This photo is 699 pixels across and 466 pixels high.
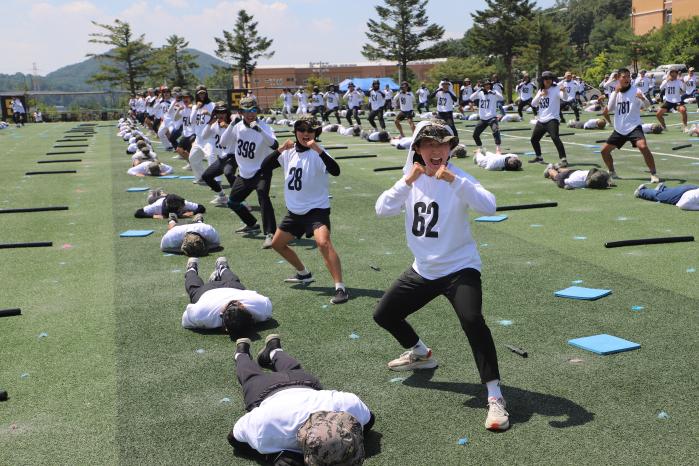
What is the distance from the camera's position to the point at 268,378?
16.4 ft

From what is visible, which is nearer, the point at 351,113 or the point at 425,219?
the point at 425,219

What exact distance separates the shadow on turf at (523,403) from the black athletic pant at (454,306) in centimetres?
34

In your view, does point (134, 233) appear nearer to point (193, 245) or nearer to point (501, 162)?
point (193, 245)

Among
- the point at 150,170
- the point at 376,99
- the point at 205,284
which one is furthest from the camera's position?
the point at 376,99

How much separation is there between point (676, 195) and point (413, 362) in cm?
827

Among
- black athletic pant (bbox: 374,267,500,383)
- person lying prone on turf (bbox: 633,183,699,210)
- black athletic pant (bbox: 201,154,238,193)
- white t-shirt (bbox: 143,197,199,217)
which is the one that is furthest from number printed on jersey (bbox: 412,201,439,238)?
white t-shirt (bbox: 143,197,199,217)

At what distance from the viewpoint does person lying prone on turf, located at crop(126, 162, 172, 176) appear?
19156 millimetres

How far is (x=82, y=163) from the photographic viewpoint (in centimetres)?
2347

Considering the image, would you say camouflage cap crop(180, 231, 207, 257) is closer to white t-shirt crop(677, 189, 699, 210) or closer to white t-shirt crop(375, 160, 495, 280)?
white t-shirt crop(375, 160, 495, 280)

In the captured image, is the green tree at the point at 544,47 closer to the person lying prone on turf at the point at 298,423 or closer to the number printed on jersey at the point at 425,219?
the number printed on jersey at the point at 425,219

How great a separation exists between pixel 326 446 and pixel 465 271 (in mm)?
1821

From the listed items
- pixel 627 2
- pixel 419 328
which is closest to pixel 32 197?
pixel 419 328

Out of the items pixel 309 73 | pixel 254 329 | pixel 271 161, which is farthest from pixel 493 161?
pixel 309 73

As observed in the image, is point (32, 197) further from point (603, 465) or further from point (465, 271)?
point (603, 465)
